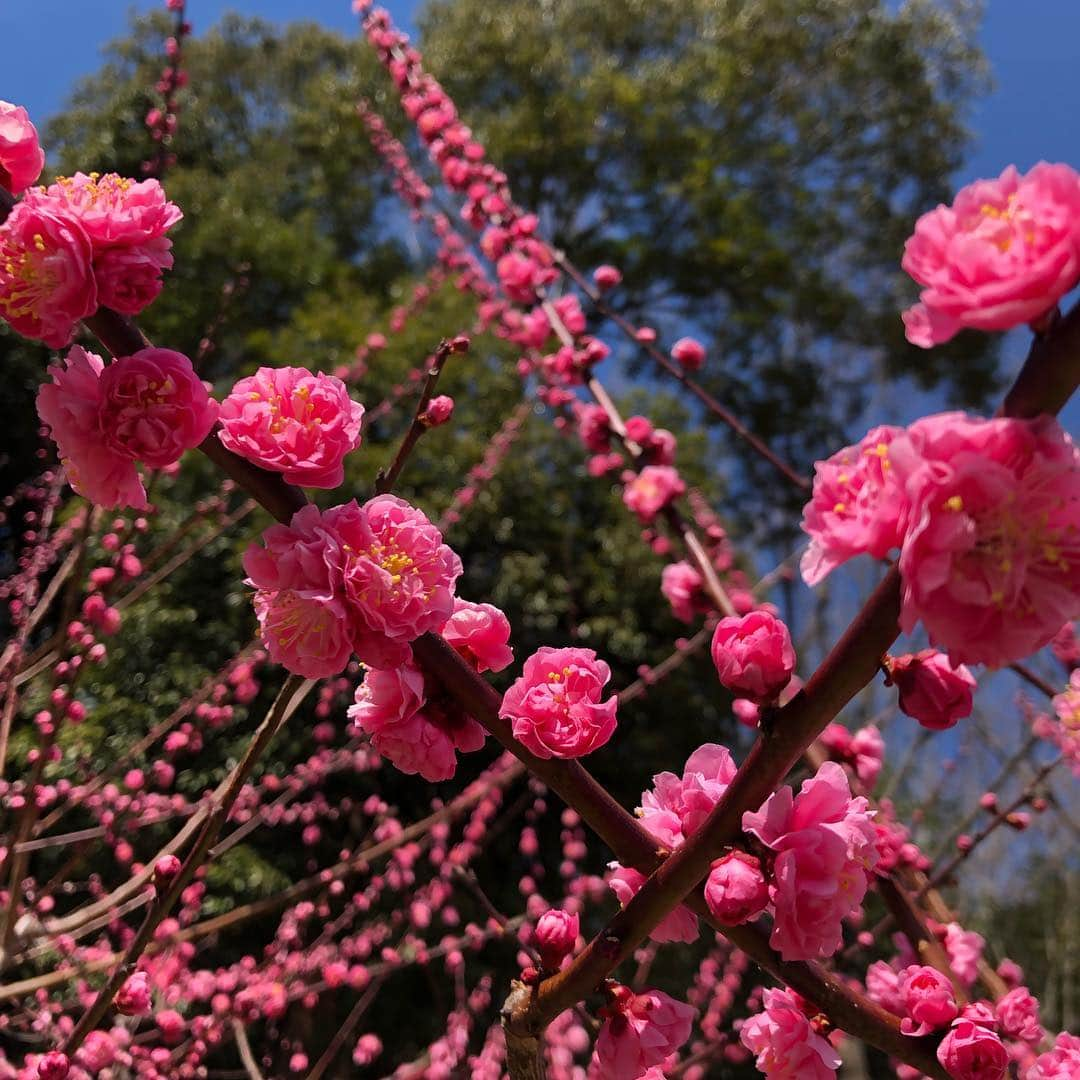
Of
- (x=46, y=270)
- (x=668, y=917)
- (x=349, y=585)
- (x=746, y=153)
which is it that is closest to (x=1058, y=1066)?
(x=668, y=917)

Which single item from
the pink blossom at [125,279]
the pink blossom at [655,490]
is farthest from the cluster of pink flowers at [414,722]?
the pink blossom at [655,490]

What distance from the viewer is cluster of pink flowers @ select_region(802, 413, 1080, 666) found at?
16.9 inches

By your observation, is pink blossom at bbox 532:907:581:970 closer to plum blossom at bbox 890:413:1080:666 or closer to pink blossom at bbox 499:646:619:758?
pink blossom at bbox 499:646:619:758

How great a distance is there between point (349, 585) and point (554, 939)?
0.33 metres

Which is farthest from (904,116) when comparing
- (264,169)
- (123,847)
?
(123,847)

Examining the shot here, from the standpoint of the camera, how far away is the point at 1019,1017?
0.88 m

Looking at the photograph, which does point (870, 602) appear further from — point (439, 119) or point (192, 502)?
point (192, 502)

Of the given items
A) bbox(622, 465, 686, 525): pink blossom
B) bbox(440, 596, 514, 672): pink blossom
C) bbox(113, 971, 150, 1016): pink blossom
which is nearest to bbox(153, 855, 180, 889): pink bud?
bbox(113, 971, 150, 1016): pink blossom

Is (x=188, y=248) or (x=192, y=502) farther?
(x=188, y=248)

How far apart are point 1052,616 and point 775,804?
0.23m

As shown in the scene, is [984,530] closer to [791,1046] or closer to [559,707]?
[559,707]

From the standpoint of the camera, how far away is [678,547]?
81.3 inches

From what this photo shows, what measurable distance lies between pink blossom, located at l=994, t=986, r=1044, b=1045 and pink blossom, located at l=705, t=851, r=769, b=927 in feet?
1.77

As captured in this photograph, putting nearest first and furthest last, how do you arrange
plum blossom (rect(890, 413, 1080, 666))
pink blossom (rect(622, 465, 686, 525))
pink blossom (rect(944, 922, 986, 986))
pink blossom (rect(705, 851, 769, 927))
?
plum blossom (rect(890, 413, 1080, 666)) < pink blossom (rect(705, 851, 769, 927)) < pink blossom (rect(944, 922, 986, 986)) < pink blossom (rect(622, 465, 686, 525))
